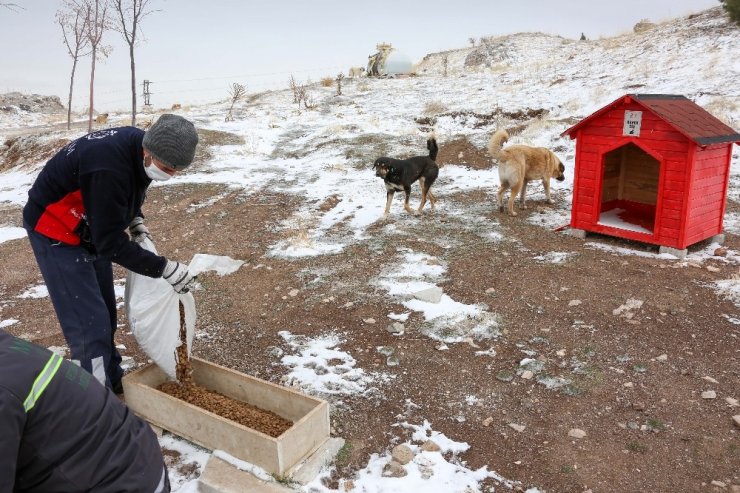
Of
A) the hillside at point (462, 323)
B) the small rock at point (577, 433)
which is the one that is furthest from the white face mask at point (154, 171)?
the small rock at point (577, 433)

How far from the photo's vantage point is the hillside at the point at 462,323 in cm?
346

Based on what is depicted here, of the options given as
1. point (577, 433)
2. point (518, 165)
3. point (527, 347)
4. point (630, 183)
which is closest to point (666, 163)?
point (630, 183)

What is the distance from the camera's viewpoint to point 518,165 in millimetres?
8859

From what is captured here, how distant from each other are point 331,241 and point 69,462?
6.49m

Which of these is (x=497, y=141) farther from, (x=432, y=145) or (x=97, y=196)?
(x=97, y=196)

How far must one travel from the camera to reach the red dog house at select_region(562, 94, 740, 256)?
6.55 metres

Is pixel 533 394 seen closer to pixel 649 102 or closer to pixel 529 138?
pixel 649 102

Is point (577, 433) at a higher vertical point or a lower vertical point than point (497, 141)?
lower

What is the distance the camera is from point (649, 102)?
670 centimetres

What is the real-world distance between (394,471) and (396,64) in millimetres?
32090

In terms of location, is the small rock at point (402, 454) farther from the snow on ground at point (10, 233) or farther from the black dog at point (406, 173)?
the snow on ground at point (10, 233)

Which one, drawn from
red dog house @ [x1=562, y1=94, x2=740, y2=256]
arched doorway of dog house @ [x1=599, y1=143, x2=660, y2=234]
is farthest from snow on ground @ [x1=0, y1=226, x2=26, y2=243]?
arched doorway of dog house @ [x1=599, y1=143, x2=660, y2=234]

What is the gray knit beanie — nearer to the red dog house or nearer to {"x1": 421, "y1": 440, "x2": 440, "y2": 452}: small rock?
{"x1": 421, "y1": 440, "x2": 440, "y2": 452}: small rock

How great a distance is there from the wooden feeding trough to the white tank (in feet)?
101
